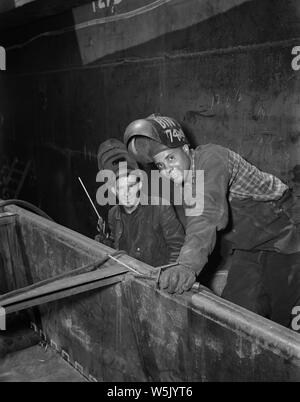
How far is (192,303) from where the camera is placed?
2115 millimetres

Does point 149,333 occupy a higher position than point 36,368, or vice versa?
point 149,333

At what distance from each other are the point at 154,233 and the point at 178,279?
94 cm

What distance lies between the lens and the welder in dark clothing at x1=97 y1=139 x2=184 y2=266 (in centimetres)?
298

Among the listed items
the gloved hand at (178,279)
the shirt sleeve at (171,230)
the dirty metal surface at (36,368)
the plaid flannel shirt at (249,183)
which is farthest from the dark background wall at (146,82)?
the dirty metal surface at (36,368)

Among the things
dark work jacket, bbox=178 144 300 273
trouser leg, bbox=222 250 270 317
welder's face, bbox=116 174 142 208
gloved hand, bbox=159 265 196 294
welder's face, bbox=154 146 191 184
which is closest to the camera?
gloved hand, bbox=159 265 196 294

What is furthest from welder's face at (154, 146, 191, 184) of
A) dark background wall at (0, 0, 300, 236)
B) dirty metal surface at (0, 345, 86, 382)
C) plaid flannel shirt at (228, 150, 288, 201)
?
dirty metal surface at (0, 345, 86, 382)

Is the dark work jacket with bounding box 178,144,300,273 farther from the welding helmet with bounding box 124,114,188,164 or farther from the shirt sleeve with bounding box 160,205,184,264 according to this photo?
the shirt sleeve with bounding box 160,205,184,264

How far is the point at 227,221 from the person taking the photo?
2.37 m

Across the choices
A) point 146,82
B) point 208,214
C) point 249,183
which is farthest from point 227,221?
point 146,82

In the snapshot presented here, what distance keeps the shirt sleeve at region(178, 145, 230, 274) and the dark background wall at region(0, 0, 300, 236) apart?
3.91 ft

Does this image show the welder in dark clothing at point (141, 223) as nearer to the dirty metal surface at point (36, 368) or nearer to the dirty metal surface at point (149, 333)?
the dirty metal surface at point (149, 333)

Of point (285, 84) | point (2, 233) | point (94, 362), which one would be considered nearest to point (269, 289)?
point (94, 362)

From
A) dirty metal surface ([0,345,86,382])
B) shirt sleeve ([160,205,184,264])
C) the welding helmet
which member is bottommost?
dirty metal surface ([0,345,86,382])

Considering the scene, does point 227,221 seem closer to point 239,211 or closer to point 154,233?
point 239,211
